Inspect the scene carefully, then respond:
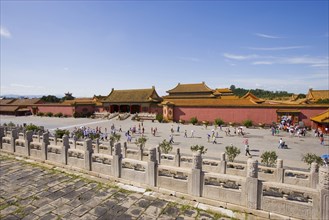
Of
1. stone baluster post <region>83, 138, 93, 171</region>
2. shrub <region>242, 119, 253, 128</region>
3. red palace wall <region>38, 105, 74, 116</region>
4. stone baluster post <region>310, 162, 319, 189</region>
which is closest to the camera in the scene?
stone baluster post <region>310, 162, 319, 189</region>

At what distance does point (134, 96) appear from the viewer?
1780 inches

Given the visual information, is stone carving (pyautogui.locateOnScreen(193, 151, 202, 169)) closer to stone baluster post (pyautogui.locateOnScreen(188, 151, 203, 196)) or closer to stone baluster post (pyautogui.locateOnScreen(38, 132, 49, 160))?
stone baluster post (pyautogui.locateOnScreen(188, 151, 203, 196))

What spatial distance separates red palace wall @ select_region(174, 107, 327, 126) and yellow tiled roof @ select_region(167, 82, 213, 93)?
34.5 ft

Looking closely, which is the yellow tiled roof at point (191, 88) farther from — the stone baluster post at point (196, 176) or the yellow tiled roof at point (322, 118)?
the stone baluster post at point (196, 176)

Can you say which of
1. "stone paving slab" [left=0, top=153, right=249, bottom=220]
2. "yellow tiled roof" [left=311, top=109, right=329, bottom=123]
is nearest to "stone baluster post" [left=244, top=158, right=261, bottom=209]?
"stone paving slab" [left=0, top=153, right=249, bottom=220]

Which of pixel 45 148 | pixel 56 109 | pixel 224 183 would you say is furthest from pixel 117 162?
pixel 56 109

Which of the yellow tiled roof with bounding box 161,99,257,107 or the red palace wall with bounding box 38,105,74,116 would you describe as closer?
the yellow tiled roof with bounding box 161,99,257,107

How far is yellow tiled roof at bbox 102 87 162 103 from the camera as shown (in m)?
43.6

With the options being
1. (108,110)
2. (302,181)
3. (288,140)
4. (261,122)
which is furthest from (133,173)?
(108,110)

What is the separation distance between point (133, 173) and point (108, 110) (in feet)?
133

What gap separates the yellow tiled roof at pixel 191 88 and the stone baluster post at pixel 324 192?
39578 mm

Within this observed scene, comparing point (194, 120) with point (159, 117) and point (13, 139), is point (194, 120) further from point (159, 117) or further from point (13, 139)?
point (13, 139)

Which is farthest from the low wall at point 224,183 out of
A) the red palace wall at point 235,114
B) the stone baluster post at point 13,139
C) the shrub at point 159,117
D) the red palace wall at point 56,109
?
the red palace wall at point 56,109

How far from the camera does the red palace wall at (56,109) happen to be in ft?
155
